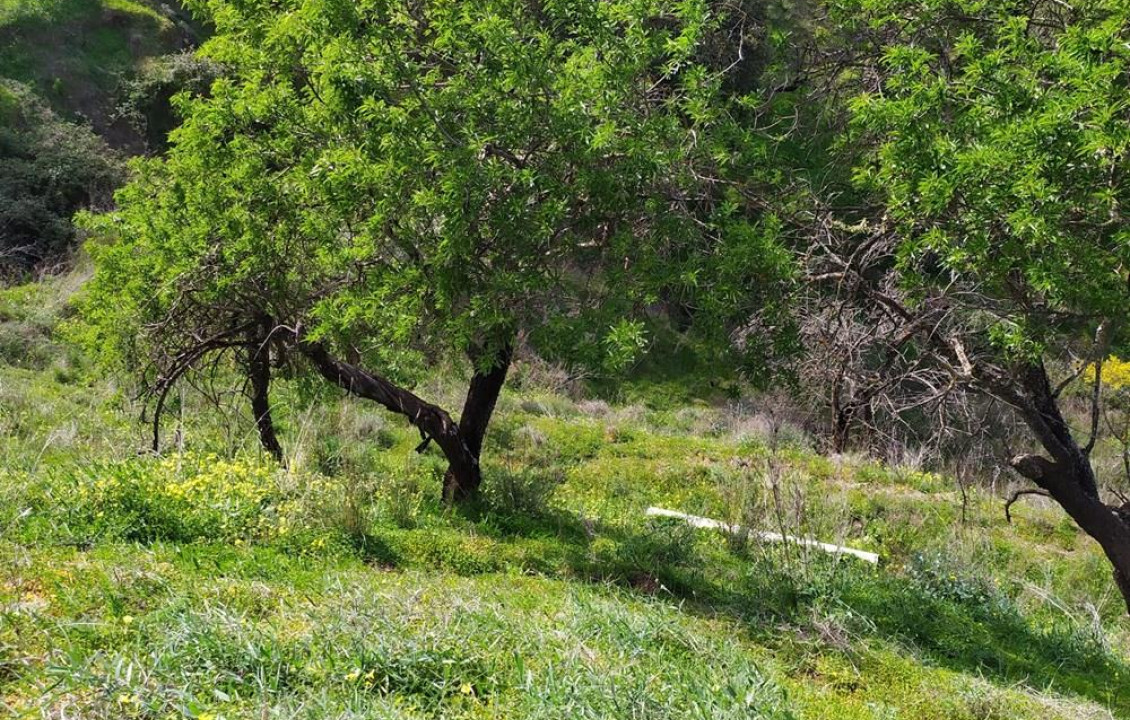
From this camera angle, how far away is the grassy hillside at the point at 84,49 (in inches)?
896

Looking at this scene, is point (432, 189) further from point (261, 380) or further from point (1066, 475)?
point (1066, 475)

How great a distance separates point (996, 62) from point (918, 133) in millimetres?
788

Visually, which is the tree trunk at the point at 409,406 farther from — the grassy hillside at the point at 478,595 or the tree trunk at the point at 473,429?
the grassy hillside at the point at 478,595

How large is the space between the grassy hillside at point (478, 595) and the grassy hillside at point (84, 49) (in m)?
14.1

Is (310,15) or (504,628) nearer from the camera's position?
(504,628)

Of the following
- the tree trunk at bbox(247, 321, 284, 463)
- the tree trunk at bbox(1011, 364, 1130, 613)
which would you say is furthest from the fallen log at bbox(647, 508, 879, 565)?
the tree trunk at bbox(247, 321, 284, 463)

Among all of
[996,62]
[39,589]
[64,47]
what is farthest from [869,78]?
[64,47]

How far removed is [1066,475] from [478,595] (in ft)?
15.8

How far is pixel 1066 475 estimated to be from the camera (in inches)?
274

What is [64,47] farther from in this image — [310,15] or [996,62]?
[996,62]

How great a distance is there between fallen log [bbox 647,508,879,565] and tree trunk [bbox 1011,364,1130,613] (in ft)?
5.55

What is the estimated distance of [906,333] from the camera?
263 inches

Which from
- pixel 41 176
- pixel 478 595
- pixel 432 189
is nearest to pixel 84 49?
pixel 41 176

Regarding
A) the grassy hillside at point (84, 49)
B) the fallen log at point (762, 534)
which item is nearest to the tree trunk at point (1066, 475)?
the fallen log at point (762, 534)
